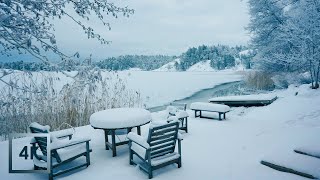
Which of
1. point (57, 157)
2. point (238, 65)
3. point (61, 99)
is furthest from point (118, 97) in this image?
point (238, 65)

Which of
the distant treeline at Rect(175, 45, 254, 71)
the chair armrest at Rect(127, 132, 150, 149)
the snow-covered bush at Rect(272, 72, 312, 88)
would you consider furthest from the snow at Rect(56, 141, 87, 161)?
the distant treeline at Rect(175, 45, 254, 71)

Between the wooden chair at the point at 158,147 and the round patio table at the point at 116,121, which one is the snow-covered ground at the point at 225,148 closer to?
the wooden chair at the point at 158,147

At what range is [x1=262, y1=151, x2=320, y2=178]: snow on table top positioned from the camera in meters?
3.82

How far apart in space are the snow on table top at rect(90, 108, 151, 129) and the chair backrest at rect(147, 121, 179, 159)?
1029 millimetres

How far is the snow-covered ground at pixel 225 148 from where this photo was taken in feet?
13.6

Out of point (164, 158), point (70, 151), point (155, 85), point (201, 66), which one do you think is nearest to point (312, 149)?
point (164, 158)

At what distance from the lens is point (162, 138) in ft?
13.4

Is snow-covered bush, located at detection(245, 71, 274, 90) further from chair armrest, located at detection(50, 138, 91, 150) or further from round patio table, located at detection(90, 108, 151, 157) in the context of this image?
chair armrest, located at detection(50, 138, 91, 150)

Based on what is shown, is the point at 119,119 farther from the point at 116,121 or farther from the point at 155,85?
the point at 155,85

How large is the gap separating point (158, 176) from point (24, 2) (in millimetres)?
3219

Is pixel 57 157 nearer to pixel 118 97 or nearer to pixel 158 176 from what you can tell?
pixel 158 176

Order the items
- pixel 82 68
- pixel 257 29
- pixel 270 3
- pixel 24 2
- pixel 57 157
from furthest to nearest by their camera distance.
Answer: pixel 257 29 < pixel 270 3 < pixel 57 157 < pixel 82 68 < pixel 24 2

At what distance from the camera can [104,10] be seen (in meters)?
3.53

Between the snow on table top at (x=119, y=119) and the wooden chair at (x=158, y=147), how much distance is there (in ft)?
1.79
